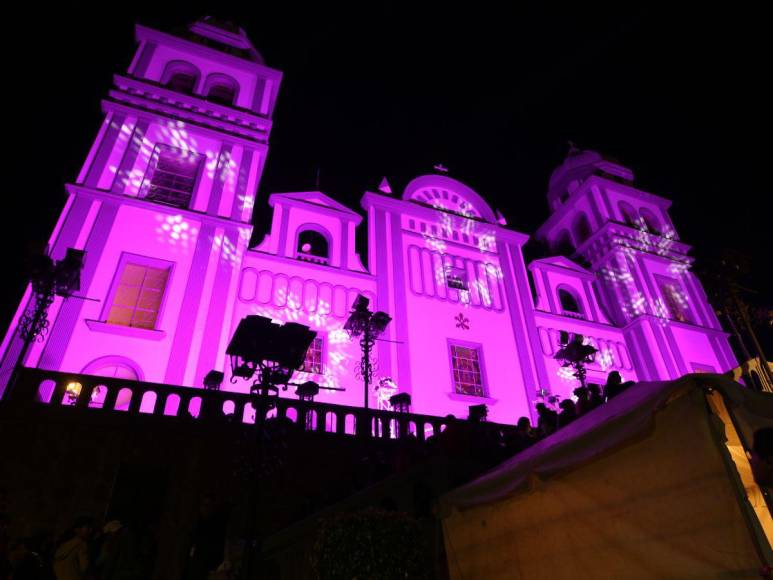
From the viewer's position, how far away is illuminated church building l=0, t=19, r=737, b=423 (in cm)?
1512

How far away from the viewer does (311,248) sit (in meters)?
20.3

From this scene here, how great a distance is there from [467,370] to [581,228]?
1555 centimetres

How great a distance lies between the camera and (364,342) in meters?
13.8

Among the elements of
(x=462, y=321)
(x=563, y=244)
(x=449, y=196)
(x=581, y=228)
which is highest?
(x=581, y=228)

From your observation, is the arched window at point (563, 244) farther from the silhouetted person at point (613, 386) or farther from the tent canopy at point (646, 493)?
the tent canopy at point (646, 493)

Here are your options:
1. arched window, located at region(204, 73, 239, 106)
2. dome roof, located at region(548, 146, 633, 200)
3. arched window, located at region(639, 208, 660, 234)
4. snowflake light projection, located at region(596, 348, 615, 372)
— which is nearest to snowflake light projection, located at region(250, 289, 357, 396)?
arched window, located at region(204, 73, 239, 106)

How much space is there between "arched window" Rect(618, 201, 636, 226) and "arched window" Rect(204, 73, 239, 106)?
21702mm

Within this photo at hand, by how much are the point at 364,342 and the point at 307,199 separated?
30.1 feet

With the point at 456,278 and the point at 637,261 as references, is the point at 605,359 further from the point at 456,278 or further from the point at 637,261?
the point at 456,278

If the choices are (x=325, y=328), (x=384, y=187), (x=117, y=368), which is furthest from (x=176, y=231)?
(x=384, y=187)

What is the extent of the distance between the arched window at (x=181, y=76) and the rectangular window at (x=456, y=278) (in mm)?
13111

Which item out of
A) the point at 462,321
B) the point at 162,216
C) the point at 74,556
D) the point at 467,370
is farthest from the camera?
the point at 462,321

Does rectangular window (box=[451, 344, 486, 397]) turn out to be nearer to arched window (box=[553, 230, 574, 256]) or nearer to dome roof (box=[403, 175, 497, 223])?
dome roof (box=[403, 175, 497, 223])

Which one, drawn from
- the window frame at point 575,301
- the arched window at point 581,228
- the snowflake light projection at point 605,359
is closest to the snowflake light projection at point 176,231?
the window frame at point 575,301
